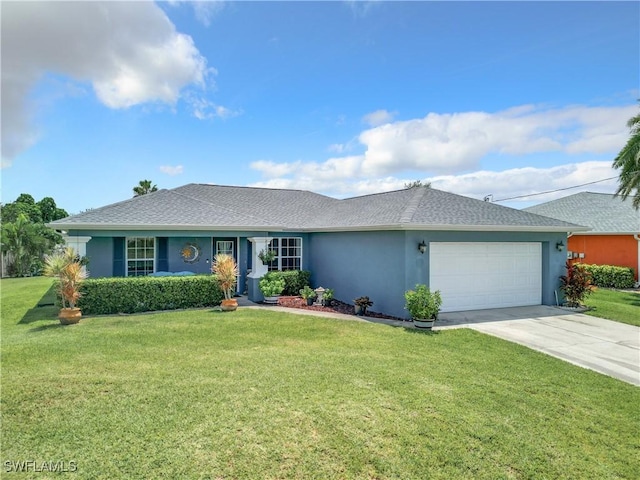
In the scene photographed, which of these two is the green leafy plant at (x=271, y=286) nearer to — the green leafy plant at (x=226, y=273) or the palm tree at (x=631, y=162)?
the green leafy plant at (x=226, y=273)

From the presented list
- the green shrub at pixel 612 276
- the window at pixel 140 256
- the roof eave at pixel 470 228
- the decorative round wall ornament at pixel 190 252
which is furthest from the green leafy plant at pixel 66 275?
the green shrub at pixel 612 276

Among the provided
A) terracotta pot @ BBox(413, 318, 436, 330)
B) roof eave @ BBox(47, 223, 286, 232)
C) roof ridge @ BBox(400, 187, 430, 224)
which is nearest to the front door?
roof eave @ BBox(47, 223, 286, 232)

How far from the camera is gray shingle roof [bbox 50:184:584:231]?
39.2 ft

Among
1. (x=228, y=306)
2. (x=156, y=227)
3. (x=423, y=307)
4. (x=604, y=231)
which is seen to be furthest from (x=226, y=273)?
(x=604, y=231)

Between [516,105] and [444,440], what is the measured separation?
17825 mm

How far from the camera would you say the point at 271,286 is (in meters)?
13.6

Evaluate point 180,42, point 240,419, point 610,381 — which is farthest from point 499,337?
point 180,42

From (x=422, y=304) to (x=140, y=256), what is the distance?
10.8 metres

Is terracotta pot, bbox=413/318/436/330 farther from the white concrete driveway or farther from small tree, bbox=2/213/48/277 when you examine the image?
small tree, bbox=2/213/48/277

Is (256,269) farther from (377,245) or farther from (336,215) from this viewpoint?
(377,245)

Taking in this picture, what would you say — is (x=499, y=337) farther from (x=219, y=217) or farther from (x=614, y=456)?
(x=219, y=217)

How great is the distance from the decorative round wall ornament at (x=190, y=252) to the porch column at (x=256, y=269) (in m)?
2.43

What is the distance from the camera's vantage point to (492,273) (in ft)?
42.0

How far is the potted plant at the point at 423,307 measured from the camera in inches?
386
